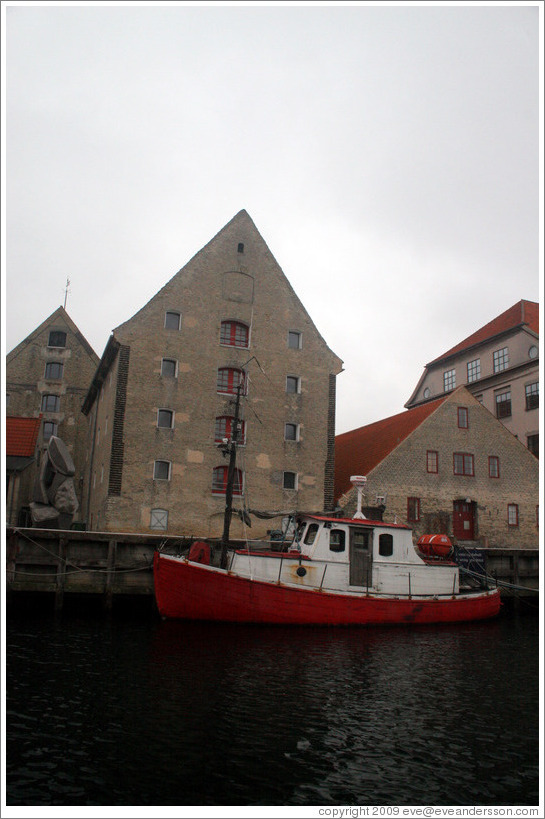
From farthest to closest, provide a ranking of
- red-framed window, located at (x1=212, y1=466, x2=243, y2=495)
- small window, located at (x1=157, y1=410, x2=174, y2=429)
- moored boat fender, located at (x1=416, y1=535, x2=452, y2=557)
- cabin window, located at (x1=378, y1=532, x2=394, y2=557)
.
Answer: red-framed window, located at (x1=212, y1=466, x2=243, y2=495) → small window, located at (x1=157, y1=410, x2=174, y2=429) → moored boat fender, located at (x1=416, y1=535, x2=452, y2=557) → cabin window, located at (x1=378, y1=532, x2=394, y2=557)

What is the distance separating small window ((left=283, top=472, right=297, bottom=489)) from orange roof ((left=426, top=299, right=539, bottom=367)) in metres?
22.9

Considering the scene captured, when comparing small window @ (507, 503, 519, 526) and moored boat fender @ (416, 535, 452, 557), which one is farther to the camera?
small window @ (507, 503, 519, 526)

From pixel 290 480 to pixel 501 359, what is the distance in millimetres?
23236

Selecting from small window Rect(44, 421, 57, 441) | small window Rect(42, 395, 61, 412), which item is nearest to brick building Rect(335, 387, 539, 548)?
small window Rect(44, 421, 57, 441)

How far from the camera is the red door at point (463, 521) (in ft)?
109

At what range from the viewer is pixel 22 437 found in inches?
1351

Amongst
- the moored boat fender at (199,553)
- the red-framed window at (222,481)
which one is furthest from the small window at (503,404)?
the moored boat fender at (199,553)

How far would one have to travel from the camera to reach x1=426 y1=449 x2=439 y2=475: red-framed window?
109 ft

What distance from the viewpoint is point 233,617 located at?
19938mm

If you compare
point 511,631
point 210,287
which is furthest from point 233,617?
point 210,287

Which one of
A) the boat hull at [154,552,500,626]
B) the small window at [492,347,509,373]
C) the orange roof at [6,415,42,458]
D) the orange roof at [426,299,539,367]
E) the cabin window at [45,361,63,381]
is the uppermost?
the orange roof at [426,299,539,367]

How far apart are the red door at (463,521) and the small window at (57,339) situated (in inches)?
1110

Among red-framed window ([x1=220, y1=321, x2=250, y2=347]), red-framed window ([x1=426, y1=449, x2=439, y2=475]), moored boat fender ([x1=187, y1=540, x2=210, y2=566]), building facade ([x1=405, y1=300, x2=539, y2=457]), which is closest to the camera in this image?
moored boat fender ([x1=187, y1=540, x2=210, y2=566])

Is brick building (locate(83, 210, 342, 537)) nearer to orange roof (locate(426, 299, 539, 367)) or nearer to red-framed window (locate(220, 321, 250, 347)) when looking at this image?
red-framed window (locate(220, 321, 250, 347))
